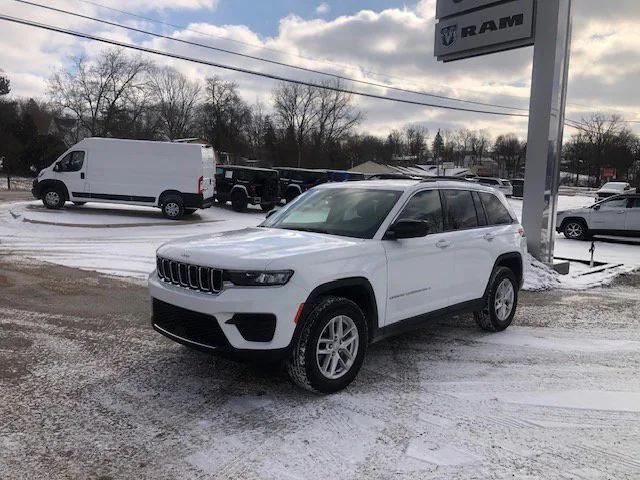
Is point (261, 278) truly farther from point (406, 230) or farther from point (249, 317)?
point (406, 230)

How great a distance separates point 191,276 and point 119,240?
1004cm

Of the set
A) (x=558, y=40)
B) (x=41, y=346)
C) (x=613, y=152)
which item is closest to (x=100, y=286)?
(x=41, y=346)

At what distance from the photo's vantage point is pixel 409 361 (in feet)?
17.4

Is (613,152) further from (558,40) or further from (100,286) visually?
(100,286)

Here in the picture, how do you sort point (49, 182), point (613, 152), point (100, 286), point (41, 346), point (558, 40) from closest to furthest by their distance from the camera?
point (41, 346) → point (100, 286) → point (558, 40) → point (49, 182) → point (613, 152)

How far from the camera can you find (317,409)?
413cm

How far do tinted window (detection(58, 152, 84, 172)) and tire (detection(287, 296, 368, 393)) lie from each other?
55.1ft

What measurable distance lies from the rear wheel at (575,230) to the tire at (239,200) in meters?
12.0

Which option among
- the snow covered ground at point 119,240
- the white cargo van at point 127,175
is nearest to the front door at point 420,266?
the snow covered ground at point 119,240

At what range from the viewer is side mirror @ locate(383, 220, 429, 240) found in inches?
186

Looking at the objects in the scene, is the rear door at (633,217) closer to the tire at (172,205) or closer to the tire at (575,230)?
the tire at (575,230)

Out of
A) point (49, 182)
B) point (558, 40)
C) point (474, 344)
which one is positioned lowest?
point (474, 344)

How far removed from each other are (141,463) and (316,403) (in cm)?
142

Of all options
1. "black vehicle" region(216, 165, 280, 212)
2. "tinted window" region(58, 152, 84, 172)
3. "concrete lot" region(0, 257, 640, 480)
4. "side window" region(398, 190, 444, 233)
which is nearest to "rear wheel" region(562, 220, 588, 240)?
"black vehicle" region(216, 165, 280, 212)
